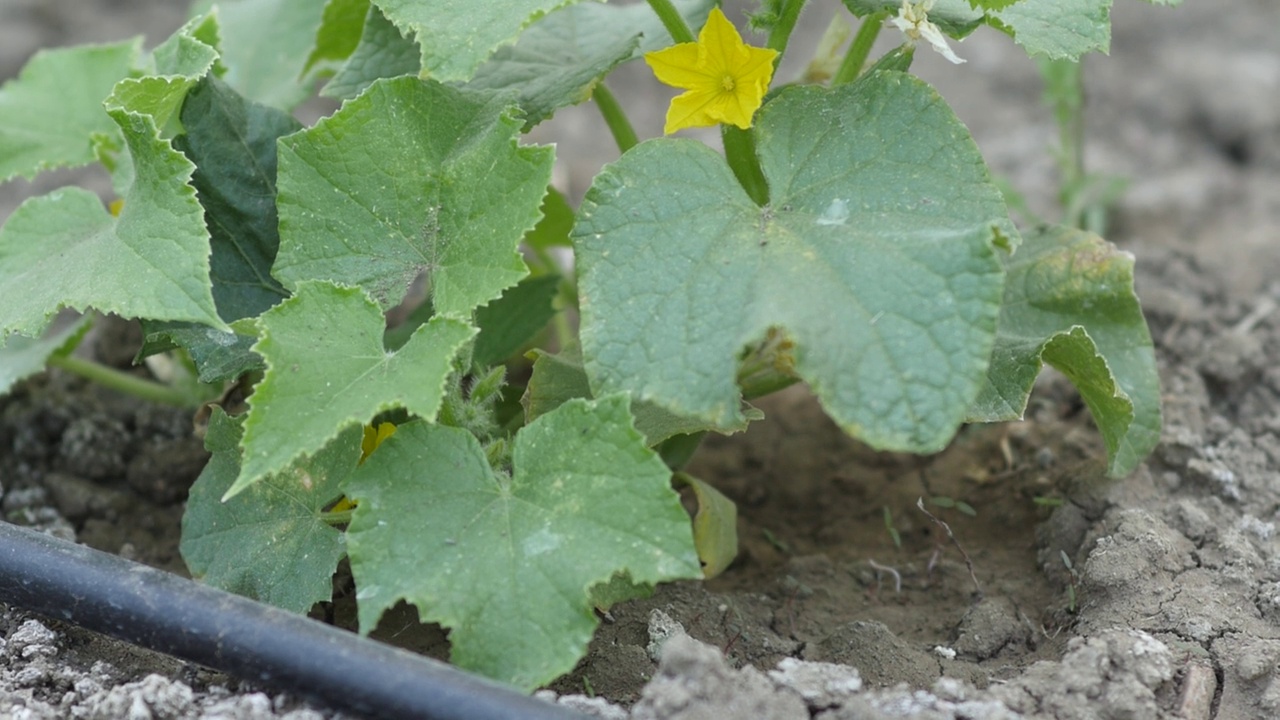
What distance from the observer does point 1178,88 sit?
4.55 metres

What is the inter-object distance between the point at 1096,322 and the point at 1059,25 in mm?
597

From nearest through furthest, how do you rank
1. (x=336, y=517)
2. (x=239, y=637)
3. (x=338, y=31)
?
(x=239, y=637) < (x=336, y=517) < (x=338, y=31)

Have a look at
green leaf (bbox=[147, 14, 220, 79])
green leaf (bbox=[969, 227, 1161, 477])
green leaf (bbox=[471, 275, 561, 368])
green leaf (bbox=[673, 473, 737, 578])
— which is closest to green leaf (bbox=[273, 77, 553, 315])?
green leaf (bbox=[147, 14, 220, 79])

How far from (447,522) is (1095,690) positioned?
3.28ft

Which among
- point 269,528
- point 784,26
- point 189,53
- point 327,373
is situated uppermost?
point 189,53

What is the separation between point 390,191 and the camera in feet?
6.95

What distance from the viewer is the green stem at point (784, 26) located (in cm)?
220

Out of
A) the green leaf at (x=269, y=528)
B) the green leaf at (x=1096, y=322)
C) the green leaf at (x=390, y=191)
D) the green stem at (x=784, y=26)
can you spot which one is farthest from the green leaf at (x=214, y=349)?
the green leaf at (x=1096, y=322)

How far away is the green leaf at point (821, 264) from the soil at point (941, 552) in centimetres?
41

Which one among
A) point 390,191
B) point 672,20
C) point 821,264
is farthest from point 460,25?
point 821,264

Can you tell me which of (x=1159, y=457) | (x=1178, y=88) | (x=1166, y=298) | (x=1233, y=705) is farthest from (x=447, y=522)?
(x=1178, y=88)

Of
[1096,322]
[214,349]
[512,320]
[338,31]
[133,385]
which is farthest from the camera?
[133,385]

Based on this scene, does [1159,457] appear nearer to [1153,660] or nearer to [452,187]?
[1153,660]

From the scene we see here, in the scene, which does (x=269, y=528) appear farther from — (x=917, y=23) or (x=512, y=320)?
(x=917, y=23)
